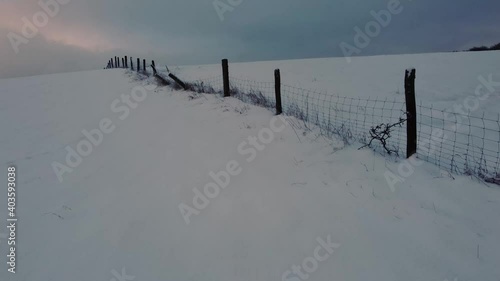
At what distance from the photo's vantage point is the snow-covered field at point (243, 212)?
2.99 m

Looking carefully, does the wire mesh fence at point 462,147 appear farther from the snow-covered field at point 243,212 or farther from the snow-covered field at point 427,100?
the snow-covered field at point 243,212

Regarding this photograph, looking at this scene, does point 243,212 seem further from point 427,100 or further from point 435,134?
point 427,100

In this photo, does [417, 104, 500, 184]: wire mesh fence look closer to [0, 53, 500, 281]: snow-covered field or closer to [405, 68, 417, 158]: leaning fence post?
[405, 68, 417, 158]: leaning fence post

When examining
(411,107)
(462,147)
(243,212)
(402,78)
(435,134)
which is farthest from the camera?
(402,78)

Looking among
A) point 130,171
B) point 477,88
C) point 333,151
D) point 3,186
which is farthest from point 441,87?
point 3,186

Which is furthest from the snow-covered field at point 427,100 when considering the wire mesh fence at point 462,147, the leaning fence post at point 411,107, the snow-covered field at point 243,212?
the snow-covered field at point 243,212

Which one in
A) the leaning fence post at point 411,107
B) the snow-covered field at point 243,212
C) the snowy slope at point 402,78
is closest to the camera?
the snow-covered field at point 243,212

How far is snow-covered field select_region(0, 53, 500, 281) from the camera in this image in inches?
118

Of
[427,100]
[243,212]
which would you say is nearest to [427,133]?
[427,100]

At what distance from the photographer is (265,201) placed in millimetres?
3939

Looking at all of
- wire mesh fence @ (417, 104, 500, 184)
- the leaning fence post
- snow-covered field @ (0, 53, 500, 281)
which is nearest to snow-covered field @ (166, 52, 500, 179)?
wire mesh fence @ (417, 104, 500, 184)

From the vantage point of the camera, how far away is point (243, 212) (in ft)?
12.5

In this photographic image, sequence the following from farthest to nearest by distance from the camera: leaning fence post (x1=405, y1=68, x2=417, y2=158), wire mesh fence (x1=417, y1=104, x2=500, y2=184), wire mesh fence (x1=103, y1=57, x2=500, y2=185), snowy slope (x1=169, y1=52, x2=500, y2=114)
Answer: snowy slope (x1=169, y1=52, x2=500, y2=114), wire mesh fence (x1=103, y1=57, x2=500, y2=185), leaning fence post (x1=405, y1=68, x2=417, y2=158), wire mesh fence (x1=417, y1=104, x2=500, y2=184)

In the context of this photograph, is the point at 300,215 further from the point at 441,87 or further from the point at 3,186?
the point at 441,87
